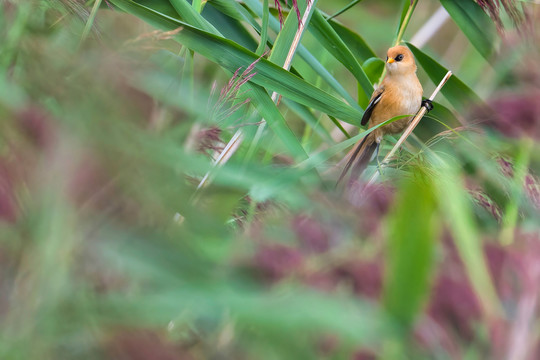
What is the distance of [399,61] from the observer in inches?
84.7

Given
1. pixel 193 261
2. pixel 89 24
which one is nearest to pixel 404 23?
pixel 89 24

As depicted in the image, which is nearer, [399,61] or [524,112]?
[524,112]

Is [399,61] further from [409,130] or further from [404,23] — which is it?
[409,130]

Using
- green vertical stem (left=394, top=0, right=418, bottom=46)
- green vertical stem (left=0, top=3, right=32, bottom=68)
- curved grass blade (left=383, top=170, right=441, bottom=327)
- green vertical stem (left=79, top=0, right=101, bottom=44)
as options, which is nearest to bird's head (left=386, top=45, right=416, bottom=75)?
green vertical stem (left=394, top=0, right=418, bottom=46)

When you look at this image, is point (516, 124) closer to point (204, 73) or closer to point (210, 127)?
point (210, 127)

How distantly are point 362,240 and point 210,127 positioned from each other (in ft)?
2.22

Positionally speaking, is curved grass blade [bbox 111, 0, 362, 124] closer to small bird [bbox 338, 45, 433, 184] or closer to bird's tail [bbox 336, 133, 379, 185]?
bird's tail [bbox 336, 133, 379, 185]

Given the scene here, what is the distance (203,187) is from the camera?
2.73 ft

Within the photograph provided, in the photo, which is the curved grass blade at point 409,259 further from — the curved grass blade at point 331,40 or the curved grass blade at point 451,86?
the curved grass blade at point 451,86

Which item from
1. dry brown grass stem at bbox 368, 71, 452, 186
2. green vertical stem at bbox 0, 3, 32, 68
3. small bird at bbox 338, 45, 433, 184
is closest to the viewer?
green vertical stem at bbox 0, 3, 32, 68

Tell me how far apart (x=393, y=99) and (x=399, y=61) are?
0.48 ft

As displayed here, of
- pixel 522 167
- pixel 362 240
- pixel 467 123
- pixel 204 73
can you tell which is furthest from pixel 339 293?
pixel 204 73

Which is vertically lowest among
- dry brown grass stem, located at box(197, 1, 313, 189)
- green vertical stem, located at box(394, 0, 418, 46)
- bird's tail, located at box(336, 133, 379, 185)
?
bird's tail, located at box(336, 133, 379, 185)

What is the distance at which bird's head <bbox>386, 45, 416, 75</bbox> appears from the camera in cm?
204
